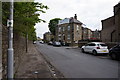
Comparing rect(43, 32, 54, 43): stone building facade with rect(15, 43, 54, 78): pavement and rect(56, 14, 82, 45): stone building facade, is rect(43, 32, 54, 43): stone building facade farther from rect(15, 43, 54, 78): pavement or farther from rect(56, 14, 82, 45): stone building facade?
rect(15, 43, 54, 78): pavement

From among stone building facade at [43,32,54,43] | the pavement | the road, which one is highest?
stone building facade at [43,32,54,43]

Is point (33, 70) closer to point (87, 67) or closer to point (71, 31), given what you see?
point (87, 67)

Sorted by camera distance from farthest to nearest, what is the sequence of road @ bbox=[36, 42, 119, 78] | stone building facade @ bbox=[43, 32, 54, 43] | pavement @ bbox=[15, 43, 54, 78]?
stone building facade @ bbox=[43, 32, 54, 43]
road @ bbox=[36, 42, 119, 78]
pavement @ bbox=[15, 43, 54, 78]

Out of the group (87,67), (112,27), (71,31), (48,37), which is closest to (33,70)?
(87,67)

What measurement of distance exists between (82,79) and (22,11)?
4.53 m

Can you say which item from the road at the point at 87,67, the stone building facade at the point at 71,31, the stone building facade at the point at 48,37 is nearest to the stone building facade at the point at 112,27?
the road at the point at 87,67

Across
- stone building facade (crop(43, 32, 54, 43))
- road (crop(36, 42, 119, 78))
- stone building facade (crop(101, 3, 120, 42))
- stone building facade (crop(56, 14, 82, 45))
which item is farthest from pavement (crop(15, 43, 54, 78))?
stone building facade (crop(43, 32, 54, 43))

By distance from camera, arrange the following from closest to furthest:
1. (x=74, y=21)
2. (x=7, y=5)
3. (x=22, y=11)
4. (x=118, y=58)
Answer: (x=7, y=5), (x=22, y=11), (x=118, y=58), (x=74, y=21)

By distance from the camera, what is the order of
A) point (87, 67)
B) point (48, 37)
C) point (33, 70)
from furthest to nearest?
1. point (48, 37)
2. point (87, 67)
3. point (33, 70)

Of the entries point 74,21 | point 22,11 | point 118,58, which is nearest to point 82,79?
point 22,11

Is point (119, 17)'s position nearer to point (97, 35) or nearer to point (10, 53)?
point (10, 53)

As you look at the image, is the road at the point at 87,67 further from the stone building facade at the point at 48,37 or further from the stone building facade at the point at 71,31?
the stone building facade at the point at 48,37

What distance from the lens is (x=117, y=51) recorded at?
1055cm

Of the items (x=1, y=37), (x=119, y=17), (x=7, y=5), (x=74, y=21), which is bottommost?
(x=1, y=37)
